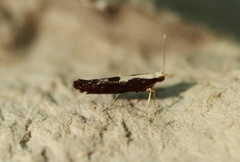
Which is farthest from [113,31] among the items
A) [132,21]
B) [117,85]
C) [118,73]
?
[117,85]

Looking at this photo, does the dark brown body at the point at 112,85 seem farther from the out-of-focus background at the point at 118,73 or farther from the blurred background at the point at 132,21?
the blurred background at the point at 132,21

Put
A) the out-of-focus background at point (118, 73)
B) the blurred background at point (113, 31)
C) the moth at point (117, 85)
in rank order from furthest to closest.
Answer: the blurred background at point (113, 31), the moth at point (117, 85), the out-of-focus background at point (118, 73)

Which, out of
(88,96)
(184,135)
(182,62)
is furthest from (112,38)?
A: (184,135)

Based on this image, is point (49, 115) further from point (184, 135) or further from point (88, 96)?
point (184, 135)

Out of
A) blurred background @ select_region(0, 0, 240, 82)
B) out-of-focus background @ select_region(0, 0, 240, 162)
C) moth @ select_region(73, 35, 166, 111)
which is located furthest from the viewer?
blurred background @ select_region(0, 0, 240, 82)

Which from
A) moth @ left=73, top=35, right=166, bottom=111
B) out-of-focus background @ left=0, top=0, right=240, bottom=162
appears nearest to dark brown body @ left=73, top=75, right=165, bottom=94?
moth @ left=73, top=35, right=166, bottom=111

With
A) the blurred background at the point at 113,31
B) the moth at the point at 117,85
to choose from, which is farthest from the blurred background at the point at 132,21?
the moth at the point at 117,85

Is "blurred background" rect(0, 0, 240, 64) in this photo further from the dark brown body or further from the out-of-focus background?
the dark brown body

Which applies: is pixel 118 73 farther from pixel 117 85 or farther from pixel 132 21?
pixel 117 85
